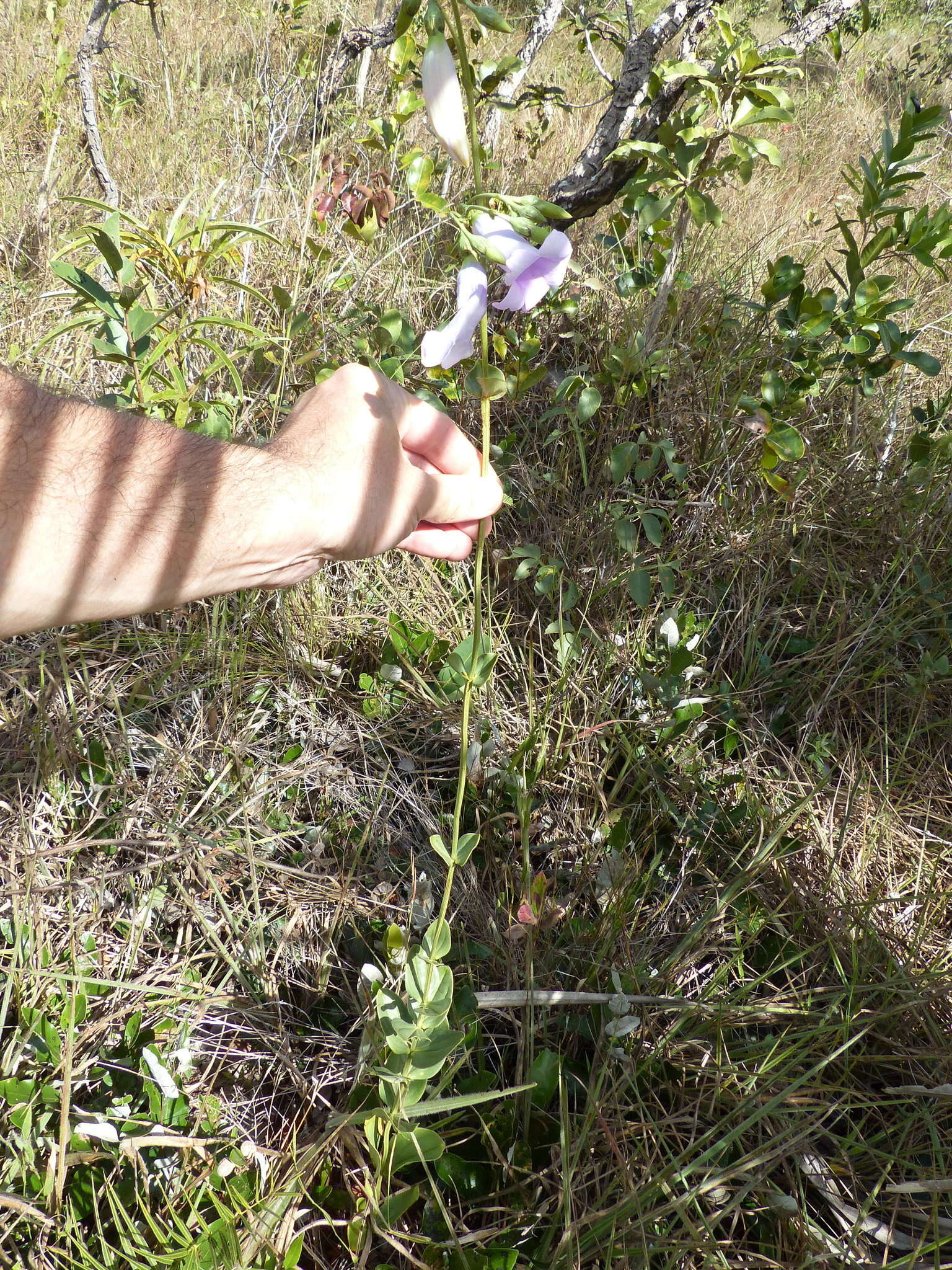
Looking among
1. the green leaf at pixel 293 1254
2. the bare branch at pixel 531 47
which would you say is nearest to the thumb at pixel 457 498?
the green leaf at pixel 293 1254

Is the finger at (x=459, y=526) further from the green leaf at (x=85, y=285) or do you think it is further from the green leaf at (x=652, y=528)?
the green leaf at (x=85, y=285)

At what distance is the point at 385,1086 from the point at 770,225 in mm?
3153

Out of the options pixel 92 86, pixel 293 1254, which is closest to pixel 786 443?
pixel 293 1254

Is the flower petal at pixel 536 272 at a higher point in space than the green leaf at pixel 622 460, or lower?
higher

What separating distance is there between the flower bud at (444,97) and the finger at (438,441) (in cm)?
36

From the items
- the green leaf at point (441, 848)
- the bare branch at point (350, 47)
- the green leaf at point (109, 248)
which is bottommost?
the green leaf at point (441, 848)

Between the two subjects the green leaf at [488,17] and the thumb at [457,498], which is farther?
the thumb at [457,498]

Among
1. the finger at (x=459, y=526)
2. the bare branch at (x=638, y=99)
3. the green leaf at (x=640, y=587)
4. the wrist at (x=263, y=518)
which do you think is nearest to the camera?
the wrist at (x=263, y=518)

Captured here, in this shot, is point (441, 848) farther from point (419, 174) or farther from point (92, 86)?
point (92, 86)

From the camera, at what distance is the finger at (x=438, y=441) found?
44.9 inches

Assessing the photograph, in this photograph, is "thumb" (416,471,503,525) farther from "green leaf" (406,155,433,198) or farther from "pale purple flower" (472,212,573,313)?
"green leaf" (406,155,433,198)

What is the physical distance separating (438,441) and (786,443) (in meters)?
0.86

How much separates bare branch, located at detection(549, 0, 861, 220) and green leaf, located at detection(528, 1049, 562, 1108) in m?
2.01

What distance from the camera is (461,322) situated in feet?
2.57
